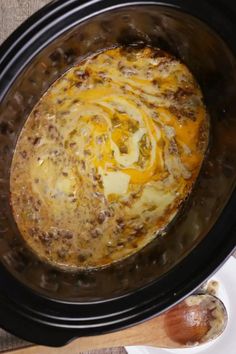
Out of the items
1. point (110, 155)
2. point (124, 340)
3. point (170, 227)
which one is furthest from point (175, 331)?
point (110, 155)

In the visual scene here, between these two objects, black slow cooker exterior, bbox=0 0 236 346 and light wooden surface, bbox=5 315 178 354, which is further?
light wooden surface, bbox=5 315 178 354

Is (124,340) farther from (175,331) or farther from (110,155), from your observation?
(110,155)

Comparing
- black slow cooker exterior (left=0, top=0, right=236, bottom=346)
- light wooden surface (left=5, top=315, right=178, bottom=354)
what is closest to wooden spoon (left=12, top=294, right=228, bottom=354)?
light wooden surface (left=5, top=315, right=178, bottom=354)

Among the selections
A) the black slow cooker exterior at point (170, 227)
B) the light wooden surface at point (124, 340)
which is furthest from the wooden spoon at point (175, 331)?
the black slow cooker exterior at point (170, 227)

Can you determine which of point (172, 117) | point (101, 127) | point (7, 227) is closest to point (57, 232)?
point (7, 227)

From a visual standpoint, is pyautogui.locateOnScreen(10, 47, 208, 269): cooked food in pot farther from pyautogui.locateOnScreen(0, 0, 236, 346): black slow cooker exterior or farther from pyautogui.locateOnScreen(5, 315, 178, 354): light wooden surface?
pyautogui.locateOnScreen(5, 315, 178, 354): light wooden surface

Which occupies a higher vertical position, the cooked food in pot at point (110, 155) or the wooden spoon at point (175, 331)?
the cooked food in pot at point (110, 155)

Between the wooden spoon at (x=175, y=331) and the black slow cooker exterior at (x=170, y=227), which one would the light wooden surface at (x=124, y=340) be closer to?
the wooden spoon at (x=175, y=331)
